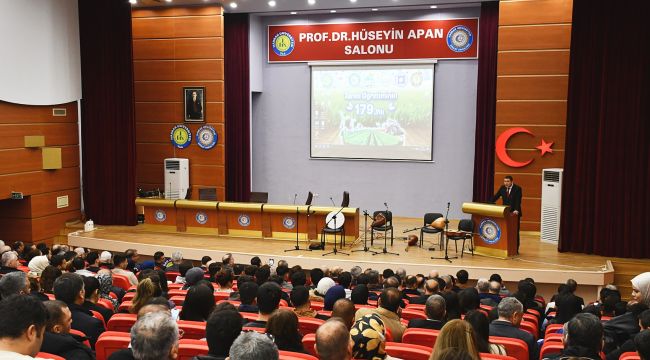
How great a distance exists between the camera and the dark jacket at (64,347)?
3.39 meters

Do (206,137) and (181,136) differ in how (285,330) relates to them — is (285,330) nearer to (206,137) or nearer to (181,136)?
(206,137)

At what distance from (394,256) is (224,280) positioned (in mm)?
4447

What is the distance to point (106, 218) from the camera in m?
13.2

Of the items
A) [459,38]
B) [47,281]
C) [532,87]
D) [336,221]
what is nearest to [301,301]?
[47,281]

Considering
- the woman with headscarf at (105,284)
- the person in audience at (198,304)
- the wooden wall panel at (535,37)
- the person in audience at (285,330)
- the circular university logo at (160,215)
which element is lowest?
the circular university logo at (160,215)

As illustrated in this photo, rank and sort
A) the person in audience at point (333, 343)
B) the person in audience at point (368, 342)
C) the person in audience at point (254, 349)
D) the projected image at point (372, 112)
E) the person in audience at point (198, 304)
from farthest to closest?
the projected image at point (372, 112), the person in audience at point (198, 304), the person in audience at point (368, 342), the person in audience at point (333, 343), the person in audience at point (254, 349)

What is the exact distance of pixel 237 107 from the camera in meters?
14.1

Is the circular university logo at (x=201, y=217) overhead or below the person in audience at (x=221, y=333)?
below

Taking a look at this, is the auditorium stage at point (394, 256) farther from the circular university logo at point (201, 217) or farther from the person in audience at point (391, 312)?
the person in audience at point (391, 312)

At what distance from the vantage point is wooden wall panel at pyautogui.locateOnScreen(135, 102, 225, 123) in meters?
13.9

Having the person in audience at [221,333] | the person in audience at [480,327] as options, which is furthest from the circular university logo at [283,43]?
the person in audience at [221,333]

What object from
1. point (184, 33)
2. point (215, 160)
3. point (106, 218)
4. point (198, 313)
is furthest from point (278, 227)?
point (198, 313)

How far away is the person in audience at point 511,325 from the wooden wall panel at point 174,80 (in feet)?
32.9

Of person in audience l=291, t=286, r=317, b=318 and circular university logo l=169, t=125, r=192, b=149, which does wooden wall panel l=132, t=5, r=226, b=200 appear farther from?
person in audience l=291, t=286, r=317, b=318
